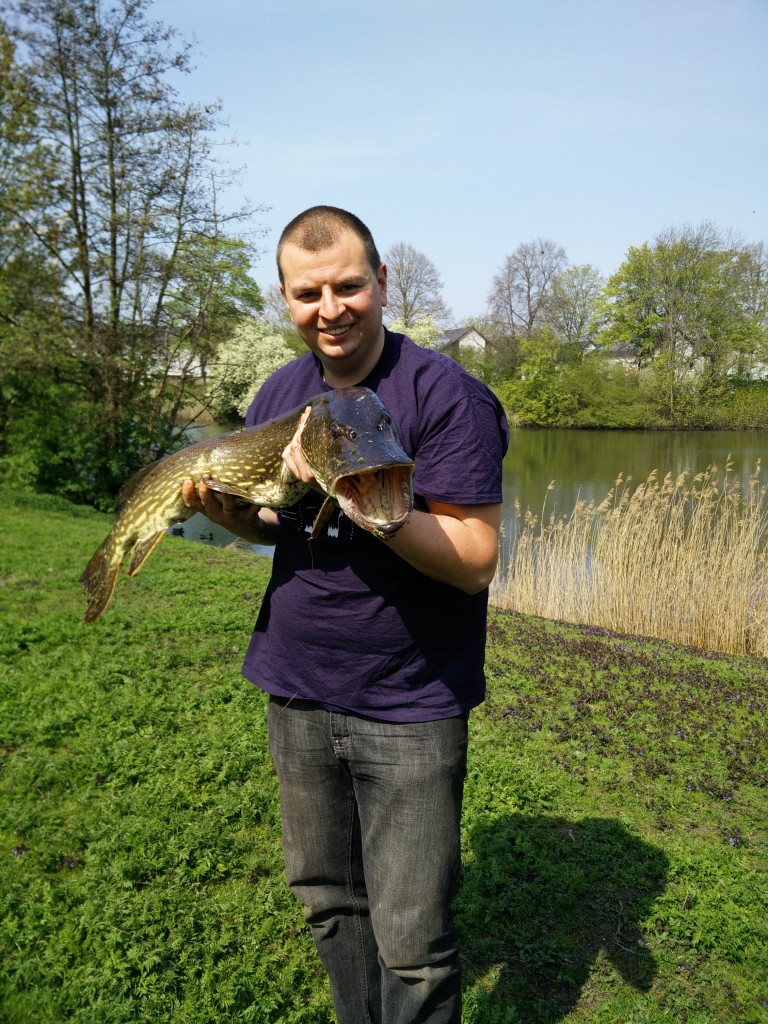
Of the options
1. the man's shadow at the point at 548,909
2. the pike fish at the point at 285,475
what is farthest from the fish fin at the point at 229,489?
the man's shadow at the point at 548,909

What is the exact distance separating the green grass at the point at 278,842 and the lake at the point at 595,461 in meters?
8.64

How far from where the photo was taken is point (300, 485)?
2.10 metres

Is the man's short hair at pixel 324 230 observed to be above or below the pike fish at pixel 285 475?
above

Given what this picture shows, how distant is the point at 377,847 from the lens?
6.27ft

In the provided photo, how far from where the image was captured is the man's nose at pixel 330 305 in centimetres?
193

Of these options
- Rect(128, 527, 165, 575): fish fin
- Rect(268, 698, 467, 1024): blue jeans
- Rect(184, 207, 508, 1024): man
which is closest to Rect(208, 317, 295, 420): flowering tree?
Rect(128, 527, 165, 575): fish fin

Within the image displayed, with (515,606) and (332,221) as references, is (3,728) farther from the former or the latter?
(515,606)

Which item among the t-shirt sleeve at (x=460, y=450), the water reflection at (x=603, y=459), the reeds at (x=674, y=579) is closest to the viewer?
the t-shirt sleeve at (x=460, y=450)

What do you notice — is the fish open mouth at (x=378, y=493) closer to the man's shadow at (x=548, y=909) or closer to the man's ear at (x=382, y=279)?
the man's ear at (x=382, y=279)

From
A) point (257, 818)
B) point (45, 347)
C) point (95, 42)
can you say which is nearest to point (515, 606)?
point (257, 818)

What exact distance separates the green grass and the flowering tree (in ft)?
43.7


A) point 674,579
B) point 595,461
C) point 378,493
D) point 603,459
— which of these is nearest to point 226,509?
point 378,493

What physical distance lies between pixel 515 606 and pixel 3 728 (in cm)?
608

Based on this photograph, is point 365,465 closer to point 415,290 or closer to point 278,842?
point 278,842
